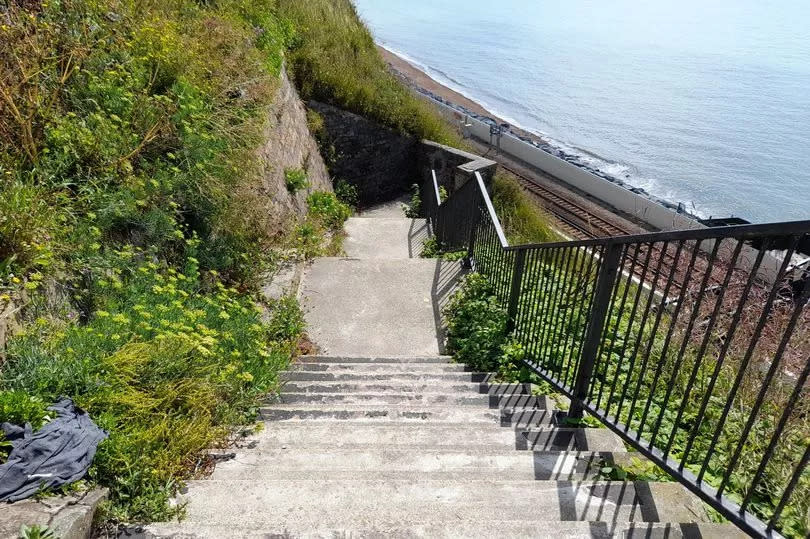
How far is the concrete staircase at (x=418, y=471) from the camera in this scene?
2094mm

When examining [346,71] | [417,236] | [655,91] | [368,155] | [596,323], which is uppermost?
[346,71]

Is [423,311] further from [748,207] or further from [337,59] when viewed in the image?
[748,207]

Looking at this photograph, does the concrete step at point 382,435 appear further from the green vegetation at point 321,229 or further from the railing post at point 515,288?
the green vegetation at point 321,229

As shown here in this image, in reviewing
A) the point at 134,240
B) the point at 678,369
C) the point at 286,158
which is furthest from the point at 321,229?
the point at 678,369

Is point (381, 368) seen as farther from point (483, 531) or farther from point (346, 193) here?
point (346, 193)

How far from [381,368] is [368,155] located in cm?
965

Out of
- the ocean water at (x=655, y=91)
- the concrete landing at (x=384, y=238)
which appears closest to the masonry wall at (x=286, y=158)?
the concrete landing at (x=384, y=238)

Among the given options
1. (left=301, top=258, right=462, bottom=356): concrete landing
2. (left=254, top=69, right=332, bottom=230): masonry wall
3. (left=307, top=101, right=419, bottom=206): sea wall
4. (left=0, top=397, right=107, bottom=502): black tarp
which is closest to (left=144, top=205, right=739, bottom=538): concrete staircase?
(left=0, top=397, right=107, bottom=502): black tarp

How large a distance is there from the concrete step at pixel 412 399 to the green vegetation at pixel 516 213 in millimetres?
9522

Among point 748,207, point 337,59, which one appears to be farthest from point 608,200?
point 337,59

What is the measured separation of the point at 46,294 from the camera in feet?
10.8

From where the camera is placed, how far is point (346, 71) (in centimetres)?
1272

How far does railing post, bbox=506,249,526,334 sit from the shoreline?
64.7 ft

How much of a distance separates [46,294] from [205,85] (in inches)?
150
